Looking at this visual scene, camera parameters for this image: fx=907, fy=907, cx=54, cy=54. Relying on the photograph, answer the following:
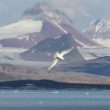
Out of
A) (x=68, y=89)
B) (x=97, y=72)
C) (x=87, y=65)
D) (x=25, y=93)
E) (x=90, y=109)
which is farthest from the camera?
(x=87, y=65)

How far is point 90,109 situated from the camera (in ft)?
182

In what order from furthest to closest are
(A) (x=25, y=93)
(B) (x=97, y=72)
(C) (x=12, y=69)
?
(B) (x=97, y=72), (C) (x=12, y=69), (A) (x=25, y=93)

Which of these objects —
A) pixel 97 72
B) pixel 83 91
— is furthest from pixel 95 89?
pixel 97 72

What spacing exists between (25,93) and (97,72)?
63.7 meters

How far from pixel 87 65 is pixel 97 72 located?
1249cm

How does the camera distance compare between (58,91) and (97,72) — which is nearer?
(58,91)

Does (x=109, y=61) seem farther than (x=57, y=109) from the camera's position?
Yes

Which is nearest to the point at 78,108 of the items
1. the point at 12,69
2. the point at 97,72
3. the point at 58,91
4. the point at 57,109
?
the point at 57,109

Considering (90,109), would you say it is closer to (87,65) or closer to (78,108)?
(78,108)

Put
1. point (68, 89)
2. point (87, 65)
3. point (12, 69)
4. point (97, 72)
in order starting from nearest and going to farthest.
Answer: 1. point (68, 89)
2. point (12, 69)
3. point (97, 72)
4. point (87, 65)

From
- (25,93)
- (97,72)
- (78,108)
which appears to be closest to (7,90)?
(25,93)

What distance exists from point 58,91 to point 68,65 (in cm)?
7475

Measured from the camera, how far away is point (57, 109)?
55875mm

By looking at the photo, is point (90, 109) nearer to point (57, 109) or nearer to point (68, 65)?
point (57, 109)
